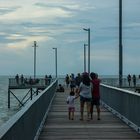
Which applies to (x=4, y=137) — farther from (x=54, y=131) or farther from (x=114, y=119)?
(x=114, y=119)

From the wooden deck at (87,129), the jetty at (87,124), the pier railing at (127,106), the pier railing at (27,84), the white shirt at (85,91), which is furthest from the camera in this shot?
the pier railing at (27,84)

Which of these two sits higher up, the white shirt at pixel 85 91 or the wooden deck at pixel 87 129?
the white shirt at pixel 85 91

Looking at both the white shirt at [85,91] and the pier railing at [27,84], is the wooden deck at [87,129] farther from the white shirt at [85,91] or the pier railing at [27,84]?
the pier railing at [27,84]

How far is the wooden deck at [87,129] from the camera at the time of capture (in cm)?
1628

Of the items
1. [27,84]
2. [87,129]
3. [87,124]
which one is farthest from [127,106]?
[27,84]

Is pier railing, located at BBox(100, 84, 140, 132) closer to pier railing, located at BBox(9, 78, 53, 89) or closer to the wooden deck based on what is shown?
the wooden deck

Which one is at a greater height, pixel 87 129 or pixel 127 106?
pixel 127 106

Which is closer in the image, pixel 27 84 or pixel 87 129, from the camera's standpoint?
pixel 87 129

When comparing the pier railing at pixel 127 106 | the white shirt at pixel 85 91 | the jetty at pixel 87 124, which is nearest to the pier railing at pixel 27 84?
the pier railing at pixel 127 106

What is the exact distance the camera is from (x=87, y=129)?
18438mm

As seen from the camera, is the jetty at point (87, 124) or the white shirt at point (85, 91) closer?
the jetty at point (87, 124)

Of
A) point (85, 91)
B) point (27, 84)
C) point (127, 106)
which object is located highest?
point (85, 91)

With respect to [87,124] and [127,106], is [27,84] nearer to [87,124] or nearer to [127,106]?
[87,124]

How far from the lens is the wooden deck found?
16281mm
